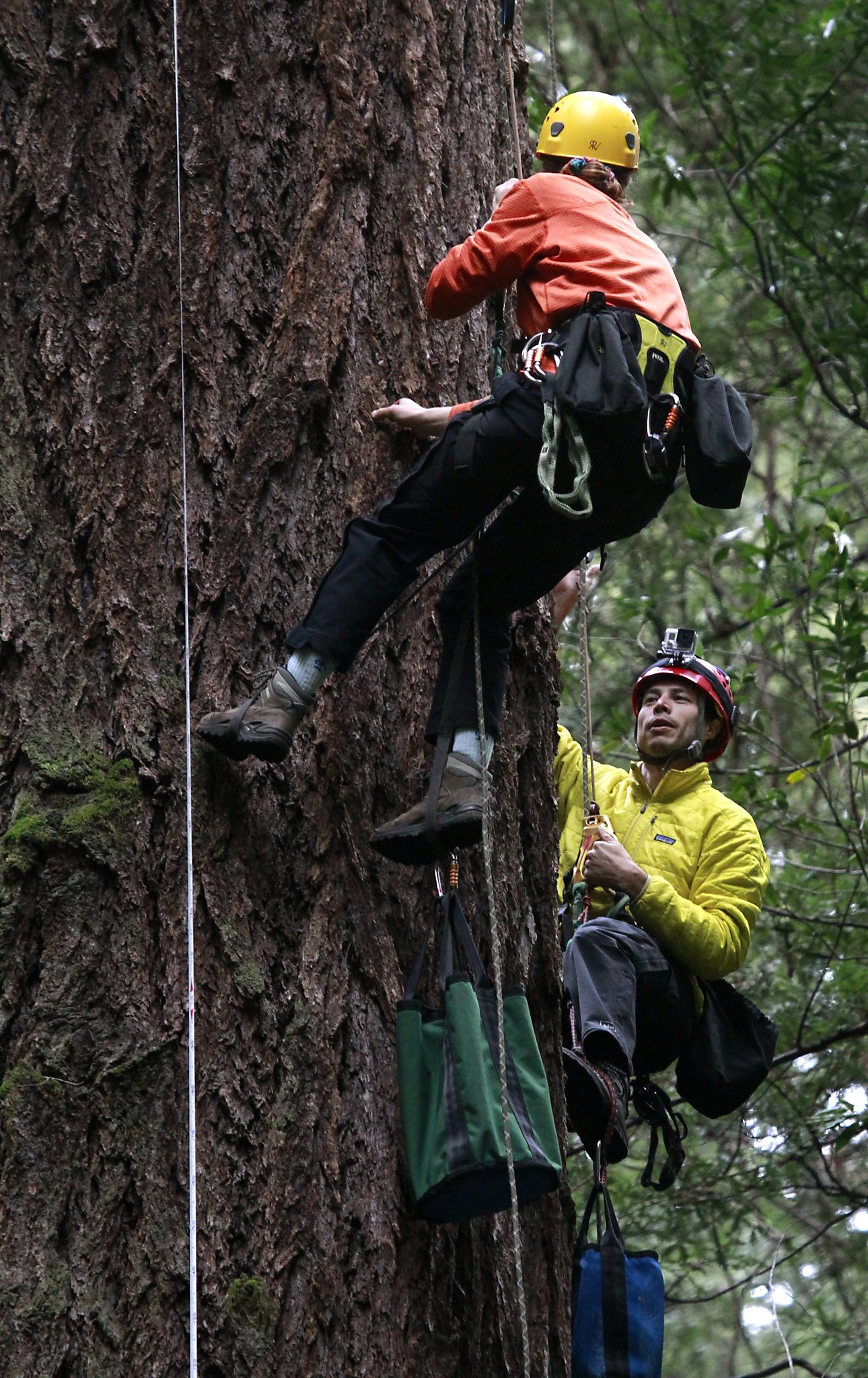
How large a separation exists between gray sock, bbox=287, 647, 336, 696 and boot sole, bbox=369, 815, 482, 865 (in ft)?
0.97

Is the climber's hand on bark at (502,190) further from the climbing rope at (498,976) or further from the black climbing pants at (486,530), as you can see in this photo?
the climbing rope at (498,976)

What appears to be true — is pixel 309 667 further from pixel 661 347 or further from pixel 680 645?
pixel 680 645

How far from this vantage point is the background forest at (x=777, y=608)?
570 cm

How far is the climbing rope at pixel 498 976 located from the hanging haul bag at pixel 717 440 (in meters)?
0.52

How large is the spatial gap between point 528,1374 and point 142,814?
1.23 metres

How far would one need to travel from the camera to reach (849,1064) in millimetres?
6016

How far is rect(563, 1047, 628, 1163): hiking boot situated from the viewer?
11.0 ft

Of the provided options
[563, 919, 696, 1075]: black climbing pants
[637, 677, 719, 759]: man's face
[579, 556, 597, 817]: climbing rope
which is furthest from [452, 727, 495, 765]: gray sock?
[637, 677, 719, 759]: man's face

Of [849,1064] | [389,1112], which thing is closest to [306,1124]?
[389,1112]

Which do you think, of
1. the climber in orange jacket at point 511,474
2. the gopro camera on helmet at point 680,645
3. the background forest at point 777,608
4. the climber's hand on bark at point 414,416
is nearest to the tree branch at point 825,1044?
the background forest at point 777,608

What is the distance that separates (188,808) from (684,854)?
182cm

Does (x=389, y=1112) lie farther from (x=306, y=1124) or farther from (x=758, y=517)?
(x=758, y=517)

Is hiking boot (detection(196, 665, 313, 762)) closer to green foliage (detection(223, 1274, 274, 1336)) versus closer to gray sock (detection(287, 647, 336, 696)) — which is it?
gray sock (detection(287, 647, 336, 696))

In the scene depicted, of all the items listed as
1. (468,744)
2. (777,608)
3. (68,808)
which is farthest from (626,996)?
(777,608)
